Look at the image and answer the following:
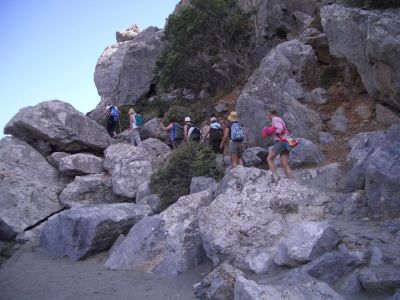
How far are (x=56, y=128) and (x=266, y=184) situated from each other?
10.8 m

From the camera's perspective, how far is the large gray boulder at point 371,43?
38.2ft

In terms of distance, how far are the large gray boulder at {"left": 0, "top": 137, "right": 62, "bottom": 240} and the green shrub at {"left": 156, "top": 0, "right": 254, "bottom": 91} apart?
27.5 feet

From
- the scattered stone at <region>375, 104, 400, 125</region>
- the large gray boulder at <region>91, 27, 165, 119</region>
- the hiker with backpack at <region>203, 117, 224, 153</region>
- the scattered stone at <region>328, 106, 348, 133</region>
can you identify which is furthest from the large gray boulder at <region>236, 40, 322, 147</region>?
the large gray boulder at <region>91, 27, 165, 119</region>

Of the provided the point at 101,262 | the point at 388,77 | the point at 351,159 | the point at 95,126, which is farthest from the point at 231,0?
the point at 101,262

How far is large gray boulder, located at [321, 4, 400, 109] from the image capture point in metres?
11.6

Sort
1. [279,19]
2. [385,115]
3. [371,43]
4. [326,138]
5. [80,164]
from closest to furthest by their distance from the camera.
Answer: [371,43] < [385,115] < [326,138] < [80,164] < [279,19]

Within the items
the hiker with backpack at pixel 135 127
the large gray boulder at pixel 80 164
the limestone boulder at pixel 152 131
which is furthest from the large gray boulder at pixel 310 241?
the limestone boulder at pixel 152 131

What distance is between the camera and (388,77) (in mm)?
11961

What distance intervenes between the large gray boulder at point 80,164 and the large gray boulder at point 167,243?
6460mm

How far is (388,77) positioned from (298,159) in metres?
3.51

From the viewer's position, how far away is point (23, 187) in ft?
46.4

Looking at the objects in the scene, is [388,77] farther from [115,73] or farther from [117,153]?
[115,73]

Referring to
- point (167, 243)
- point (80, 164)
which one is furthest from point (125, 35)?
point (167, 243)

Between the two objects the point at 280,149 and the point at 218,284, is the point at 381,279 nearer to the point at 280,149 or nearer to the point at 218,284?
the point at 218,284
